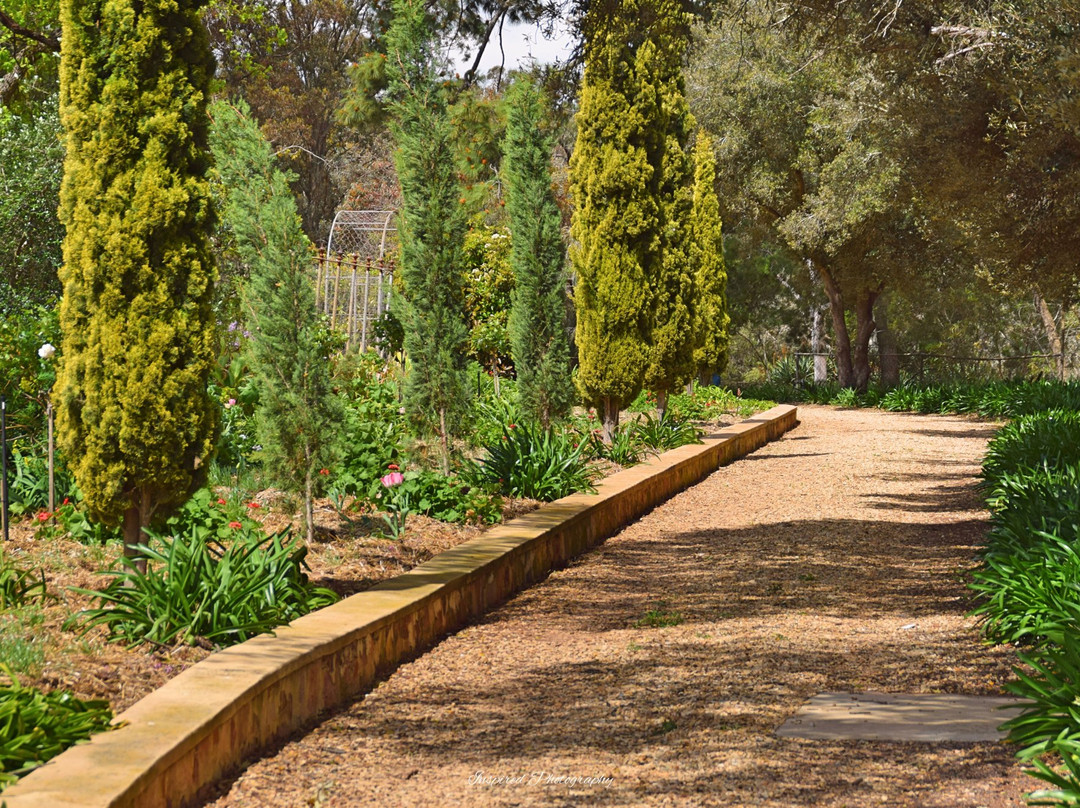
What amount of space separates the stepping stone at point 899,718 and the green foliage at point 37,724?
2.45 meters

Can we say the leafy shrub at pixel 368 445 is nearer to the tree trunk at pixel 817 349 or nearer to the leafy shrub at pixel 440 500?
the leafy shrub at pixel 440 500

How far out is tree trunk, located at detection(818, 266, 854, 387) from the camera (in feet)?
99.2

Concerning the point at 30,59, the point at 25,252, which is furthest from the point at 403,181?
the point at 30,59

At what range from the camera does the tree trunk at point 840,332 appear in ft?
99.2

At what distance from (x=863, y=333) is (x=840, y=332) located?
586 millimetres

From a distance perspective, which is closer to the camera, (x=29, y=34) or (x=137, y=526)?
(x=137, y=526)

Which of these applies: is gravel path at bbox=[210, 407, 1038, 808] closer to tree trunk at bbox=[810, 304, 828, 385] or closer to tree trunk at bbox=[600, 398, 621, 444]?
tree trunk at bbox=[600, 398, 621, 444]

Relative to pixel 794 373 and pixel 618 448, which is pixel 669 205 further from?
pixel 794 373

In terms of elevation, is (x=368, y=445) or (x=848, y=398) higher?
(x=848, y=398)

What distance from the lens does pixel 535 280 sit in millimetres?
11320

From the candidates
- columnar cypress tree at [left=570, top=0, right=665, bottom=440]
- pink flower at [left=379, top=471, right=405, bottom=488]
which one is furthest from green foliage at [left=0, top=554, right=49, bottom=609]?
columnar cypress tree at [left=570, top=0, right=665, bottom=440]

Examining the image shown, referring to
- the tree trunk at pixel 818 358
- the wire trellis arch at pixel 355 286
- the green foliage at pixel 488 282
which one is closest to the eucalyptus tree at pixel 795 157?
the tree trunk at pixel 818 358

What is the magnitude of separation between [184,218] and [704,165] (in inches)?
667

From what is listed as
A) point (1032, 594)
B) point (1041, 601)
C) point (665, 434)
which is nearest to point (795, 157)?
point (665, 434)
